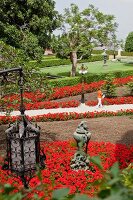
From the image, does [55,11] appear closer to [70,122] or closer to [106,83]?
[106,83]

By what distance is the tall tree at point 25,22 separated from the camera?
28172 mm

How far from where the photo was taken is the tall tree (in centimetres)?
2817

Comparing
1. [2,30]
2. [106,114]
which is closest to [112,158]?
[106,114]

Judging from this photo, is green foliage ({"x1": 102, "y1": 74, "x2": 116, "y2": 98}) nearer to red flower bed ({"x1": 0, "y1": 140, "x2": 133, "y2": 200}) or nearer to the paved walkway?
the paved walkway

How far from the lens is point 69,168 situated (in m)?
10.7

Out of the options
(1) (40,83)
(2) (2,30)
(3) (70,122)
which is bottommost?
(3) (70,122)

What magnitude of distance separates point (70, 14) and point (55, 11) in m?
2.76

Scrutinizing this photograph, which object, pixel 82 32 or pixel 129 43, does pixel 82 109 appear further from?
pixel 129 43

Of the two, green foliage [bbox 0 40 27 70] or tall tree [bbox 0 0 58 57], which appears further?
tall tree [bbox 0 0 58 57]

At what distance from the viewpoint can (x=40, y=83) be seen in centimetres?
1109

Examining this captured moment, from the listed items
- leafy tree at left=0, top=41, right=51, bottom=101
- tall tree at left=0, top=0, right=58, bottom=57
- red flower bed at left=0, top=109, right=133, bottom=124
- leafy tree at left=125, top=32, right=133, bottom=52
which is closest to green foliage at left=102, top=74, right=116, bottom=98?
red flower bed at left=0, top=109, right=133, bottom=124

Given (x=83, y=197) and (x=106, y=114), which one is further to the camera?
(x=106, y=114)

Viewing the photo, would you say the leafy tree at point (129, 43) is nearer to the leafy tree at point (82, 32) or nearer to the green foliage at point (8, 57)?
the leafy tree at point (82, 32)

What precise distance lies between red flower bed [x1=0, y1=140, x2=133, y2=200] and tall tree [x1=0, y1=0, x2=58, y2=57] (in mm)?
16701
